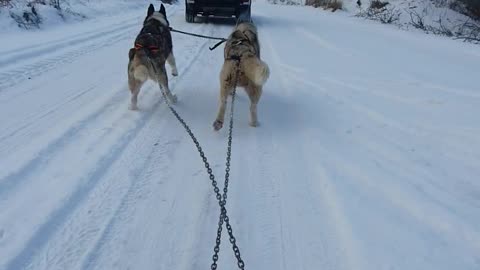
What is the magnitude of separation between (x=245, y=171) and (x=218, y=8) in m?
10.6

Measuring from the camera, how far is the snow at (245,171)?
8.85 feet

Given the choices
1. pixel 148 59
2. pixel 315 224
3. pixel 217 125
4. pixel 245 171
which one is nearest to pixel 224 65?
pixel 217 125

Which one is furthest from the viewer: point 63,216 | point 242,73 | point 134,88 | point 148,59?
point 134,88

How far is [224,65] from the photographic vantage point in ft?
14.7

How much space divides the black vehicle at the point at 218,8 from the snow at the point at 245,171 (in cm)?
671

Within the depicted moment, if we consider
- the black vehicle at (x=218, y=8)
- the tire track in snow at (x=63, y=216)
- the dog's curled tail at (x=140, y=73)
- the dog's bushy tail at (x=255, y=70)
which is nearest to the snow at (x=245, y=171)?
the tire track in snow at (x=63, y=216)

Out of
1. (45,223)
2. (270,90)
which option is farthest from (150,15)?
(45,223)

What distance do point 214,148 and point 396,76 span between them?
4345 millimetres

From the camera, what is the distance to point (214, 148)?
4.20 metres

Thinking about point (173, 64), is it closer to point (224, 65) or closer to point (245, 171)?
point (224, 65)

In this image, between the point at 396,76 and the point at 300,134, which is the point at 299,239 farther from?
the point at 396,76

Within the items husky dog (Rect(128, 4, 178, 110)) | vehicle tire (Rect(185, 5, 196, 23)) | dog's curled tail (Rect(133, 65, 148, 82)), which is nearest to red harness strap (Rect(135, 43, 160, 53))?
husky dog (Rect(128, 4, 178, 110))

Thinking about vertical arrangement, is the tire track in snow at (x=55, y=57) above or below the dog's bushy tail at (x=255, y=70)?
below

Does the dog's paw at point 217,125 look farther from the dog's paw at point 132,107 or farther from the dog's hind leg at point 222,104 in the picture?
the dog's paw at point 132,107
